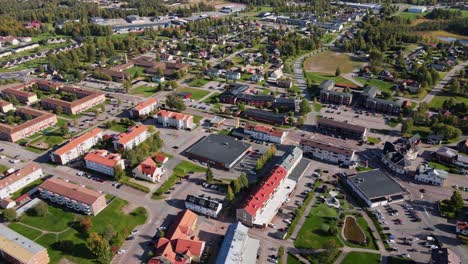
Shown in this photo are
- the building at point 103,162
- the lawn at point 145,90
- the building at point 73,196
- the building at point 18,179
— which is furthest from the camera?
the lawn at point 145,90

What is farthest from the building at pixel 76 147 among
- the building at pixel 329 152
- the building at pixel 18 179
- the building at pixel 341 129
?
the building at pixel 341 129

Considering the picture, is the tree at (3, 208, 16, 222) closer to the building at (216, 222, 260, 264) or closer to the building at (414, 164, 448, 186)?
the building at (216, 222, 260, 264)

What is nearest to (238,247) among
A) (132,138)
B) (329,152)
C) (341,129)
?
(329,152)

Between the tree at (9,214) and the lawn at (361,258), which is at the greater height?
the tree at (9,214)

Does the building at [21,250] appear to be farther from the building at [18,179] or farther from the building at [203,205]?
the building at [203,205]

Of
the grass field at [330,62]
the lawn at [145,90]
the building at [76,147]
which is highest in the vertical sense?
the grass field at [330,62]

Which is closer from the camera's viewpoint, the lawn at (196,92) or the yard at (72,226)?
the yard at (72,226)

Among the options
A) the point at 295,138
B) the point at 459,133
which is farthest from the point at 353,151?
the point at 459,133

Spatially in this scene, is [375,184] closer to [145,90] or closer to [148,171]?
[148,171]
